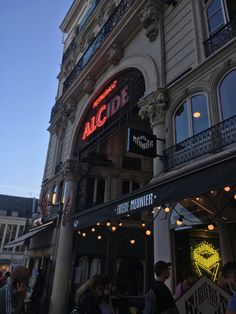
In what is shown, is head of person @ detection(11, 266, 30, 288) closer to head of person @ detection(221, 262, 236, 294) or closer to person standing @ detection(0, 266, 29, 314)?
person standing @ detection(0, 266, 29, 314)

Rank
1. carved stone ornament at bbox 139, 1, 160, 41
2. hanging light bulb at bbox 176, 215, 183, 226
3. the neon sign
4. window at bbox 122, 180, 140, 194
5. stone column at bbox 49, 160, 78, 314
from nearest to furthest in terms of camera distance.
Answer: hanging light bulb at bbox 176, 215, 183, 226 → carved stone ornament at bbox 139, 1, 160, 41 → the neon sign → stone column at bbox 49, 160, 78, 314 → window at bbox 122, 180, 140, 194

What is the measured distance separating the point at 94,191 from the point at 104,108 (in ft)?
14.1

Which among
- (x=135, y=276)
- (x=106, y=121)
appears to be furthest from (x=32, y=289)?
(x=106, y=121)

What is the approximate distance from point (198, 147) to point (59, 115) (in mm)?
12517

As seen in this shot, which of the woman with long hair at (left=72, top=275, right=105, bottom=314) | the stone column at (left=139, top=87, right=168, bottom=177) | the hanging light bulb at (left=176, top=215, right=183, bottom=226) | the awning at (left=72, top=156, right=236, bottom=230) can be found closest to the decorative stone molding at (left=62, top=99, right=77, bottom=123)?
the stone column at (left=139, top=87, right=168, bottom=177)

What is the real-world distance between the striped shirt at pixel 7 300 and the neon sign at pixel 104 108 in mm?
8719

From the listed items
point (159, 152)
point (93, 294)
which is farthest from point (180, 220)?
point (93, 294)

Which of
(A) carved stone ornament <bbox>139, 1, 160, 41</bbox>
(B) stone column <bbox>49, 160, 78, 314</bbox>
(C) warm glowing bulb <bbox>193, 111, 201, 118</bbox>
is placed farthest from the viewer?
(B) stone column <bbox>49, 160, 78, 314</bbox>

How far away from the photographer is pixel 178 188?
209 inches

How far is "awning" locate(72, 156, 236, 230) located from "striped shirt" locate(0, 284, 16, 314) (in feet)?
10.4

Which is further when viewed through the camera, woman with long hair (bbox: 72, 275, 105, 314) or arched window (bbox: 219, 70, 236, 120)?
arched window (bbox: 219, 70, 236, 120)

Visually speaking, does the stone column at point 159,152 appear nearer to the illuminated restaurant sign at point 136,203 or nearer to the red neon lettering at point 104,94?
the illuminated restaurant sign at point 136,203

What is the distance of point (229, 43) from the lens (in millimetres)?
6812

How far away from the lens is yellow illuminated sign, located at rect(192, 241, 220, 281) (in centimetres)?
789
